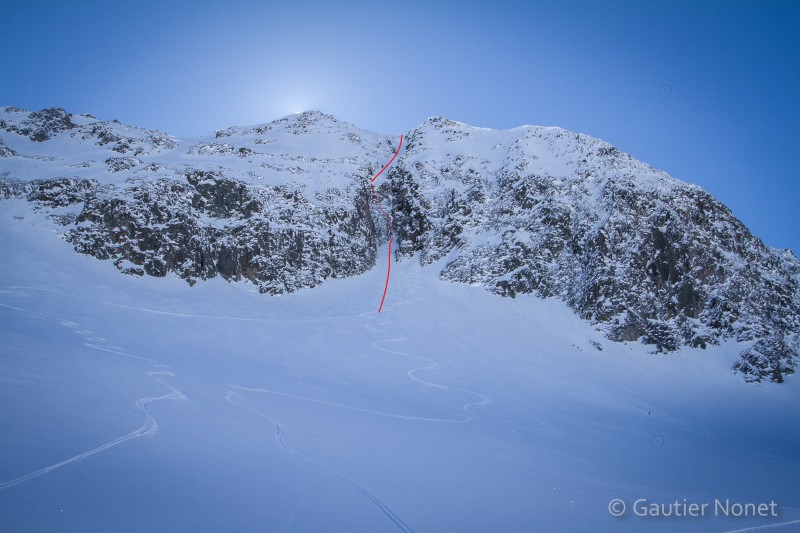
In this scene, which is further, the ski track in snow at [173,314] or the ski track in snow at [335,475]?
the ski track in snow at [173,314]

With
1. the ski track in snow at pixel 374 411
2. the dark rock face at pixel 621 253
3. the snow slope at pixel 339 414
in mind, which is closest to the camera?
the snow slope at pixel 339 414

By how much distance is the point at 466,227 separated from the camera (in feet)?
125

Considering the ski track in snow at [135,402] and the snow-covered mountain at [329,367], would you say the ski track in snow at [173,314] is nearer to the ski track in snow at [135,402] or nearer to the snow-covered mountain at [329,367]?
the snow-covered mountain at [329,367]

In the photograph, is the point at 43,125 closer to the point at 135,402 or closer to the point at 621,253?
the point at 135,402

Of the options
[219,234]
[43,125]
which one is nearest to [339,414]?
[219,234]

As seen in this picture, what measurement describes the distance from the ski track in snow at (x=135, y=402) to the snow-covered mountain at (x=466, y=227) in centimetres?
1097

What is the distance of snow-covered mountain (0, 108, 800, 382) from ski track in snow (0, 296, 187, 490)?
11.0m

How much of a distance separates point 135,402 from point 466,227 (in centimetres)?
3220

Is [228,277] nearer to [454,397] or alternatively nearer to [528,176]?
[454,397]

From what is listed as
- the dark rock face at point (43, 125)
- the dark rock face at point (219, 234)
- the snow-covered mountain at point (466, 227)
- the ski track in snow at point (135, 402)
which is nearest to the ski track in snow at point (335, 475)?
the ski track in snow at point (135, 402)

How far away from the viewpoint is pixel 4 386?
29.5ft

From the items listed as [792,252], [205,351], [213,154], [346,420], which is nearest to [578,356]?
[346,420]

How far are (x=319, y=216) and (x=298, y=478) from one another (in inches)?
1151

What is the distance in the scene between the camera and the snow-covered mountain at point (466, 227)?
29109 millimetres
